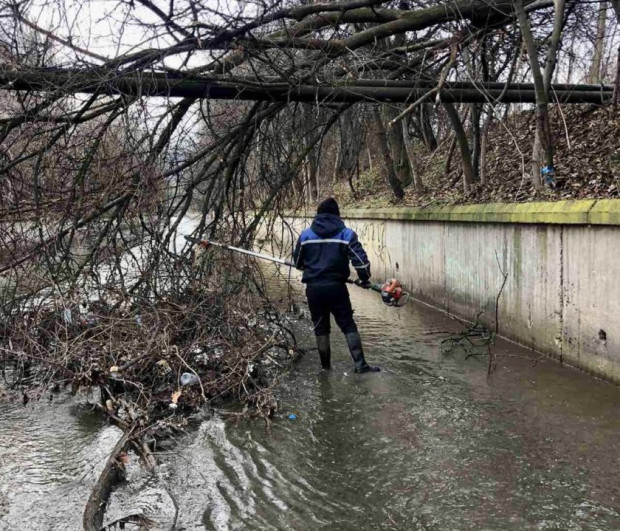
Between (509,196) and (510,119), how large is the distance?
7.92 meters

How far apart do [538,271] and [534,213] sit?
0.73 meters

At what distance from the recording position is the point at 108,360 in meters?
6.73

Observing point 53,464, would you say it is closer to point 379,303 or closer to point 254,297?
point 254,297

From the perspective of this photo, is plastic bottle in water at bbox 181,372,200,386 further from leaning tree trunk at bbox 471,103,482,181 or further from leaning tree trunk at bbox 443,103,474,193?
leaning tree trunk at bbox 471,103,482,181

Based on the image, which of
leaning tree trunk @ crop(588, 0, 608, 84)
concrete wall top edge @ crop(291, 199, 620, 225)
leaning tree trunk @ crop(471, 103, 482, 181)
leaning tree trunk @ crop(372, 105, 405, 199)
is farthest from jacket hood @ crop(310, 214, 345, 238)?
leaning tree trunk @ crop(372, 105, 405, 199)

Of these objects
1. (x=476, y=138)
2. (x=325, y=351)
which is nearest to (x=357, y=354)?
(x=325, y=351)

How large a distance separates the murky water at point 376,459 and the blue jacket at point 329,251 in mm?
1249

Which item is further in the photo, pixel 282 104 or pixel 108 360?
pixel 282 104

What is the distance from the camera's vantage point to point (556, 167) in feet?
32.8

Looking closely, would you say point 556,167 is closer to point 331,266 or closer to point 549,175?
point 549,175

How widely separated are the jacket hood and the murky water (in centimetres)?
174

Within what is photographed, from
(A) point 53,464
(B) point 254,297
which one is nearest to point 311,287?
(B) point 254,297

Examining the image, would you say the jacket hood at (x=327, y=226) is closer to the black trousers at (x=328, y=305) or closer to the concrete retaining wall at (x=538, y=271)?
the black trousers at (x=328, y=305)

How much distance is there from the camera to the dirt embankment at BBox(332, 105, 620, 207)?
8.57 meters
